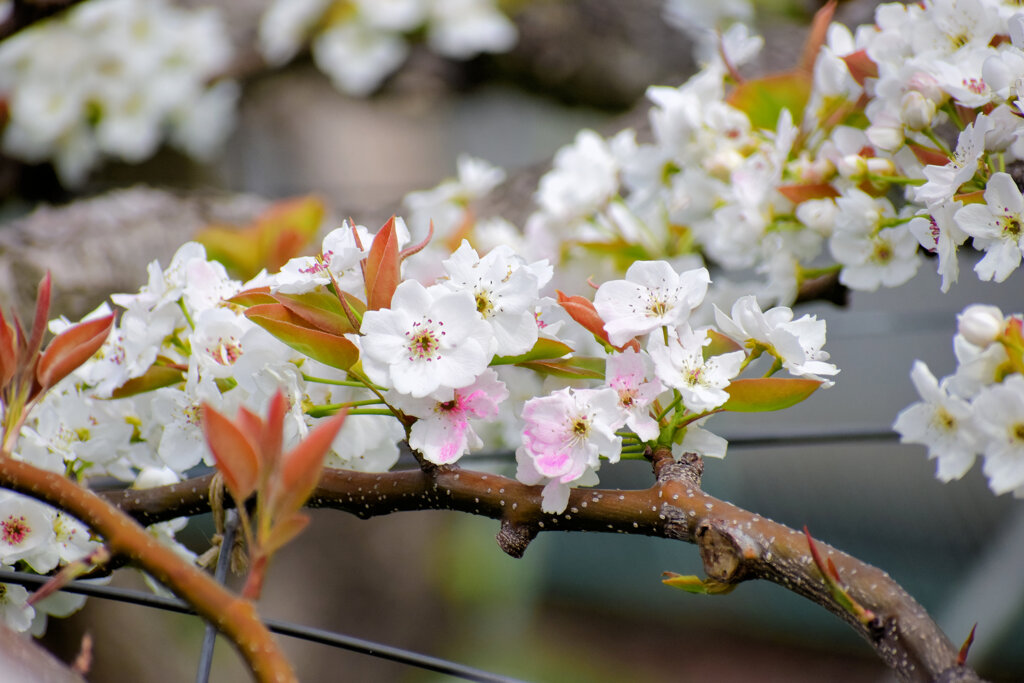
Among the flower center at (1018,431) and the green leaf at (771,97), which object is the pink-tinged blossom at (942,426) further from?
the green leaf at (771,97)

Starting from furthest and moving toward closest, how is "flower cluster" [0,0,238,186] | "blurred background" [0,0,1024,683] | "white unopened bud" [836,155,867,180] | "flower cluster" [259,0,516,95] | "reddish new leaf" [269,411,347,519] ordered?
1. "flower cluster" [259,0,516,95]
2. "flower cluster" [0,0,238,186]
3. "blurred background" [0,0,1024,683]
4. "white unopened bud" [836,155,867,180]
5. "reddish new leaf" [269,411,347,519]

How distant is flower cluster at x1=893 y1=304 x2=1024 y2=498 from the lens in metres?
0.33

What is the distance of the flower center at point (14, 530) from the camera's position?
0.40 m

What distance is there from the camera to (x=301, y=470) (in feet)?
0.90

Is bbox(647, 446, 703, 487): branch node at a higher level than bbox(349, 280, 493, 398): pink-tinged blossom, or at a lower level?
lower

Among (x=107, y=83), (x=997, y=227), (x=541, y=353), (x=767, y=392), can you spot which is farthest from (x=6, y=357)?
(x=107, y=83)

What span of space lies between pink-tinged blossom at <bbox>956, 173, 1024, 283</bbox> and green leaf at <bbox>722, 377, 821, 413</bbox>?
0.35 feet

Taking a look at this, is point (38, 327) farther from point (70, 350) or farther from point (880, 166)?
point (880, 166)

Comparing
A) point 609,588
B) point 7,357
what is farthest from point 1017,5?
point 609,588

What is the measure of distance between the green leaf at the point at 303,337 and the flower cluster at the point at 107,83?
1100mm

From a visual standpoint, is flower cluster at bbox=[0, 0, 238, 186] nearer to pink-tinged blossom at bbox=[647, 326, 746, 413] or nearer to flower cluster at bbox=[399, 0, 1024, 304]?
flower cluster at bbox=[399, 0, 1024, 304]

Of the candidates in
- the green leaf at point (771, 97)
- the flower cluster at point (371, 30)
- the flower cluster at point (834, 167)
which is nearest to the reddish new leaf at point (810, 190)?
the flower cluster at point (834, 167)

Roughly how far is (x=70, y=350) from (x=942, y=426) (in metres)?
0.41

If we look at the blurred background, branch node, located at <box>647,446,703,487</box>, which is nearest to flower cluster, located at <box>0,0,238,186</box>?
the blurred background
